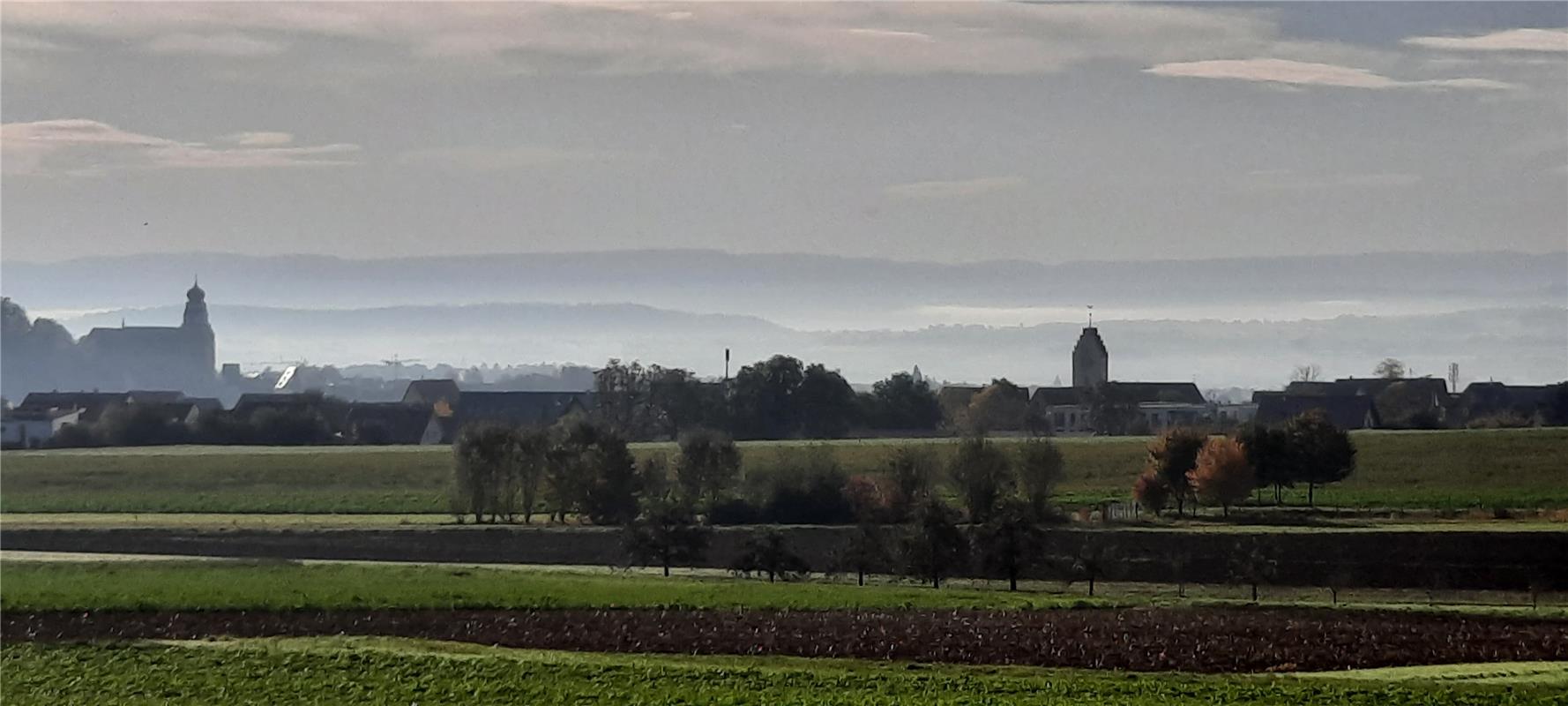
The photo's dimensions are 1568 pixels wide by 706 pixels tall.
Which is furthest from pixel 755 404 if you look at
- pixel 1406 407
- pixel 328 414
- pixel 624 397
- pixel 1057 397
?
pixel 1406 407

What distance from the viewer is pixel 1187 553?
56562mm

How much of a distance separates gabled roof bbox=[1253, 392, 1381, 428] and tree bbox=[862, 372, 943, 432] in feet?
65.6

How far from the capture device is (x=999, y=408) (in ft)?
404

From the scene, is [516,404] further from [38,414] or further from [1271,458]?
[1271,458]

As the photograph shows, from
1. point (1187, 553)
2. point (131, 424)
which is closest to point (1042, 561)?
point (1187, 553)

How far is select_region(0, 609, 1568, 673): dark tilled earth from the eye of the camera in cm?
3631

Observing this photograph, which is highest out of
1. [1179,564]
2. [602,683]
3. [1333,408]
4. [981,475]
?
[1333,408]

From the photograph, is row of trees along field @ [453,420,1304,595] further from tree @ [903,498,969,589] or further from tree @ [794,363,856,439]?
tree @ [794,363,856,439]

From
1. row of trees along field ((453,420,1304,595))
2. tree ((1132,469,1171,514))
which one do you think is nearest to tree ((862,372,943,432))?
row of trees along field ((453,420,1304,595))

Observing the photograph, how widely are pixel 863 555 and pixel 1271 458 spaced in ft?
71.5

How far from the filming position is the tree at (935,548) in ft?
178

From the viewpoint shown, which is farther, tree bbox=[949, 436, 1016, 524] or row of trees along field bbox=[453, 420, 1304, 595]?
tree bbox=[949, 436, 1016, 524]

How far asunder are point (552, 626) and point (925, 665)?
9.98m

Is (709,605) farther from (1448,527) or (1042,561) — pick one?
(1448,527)
